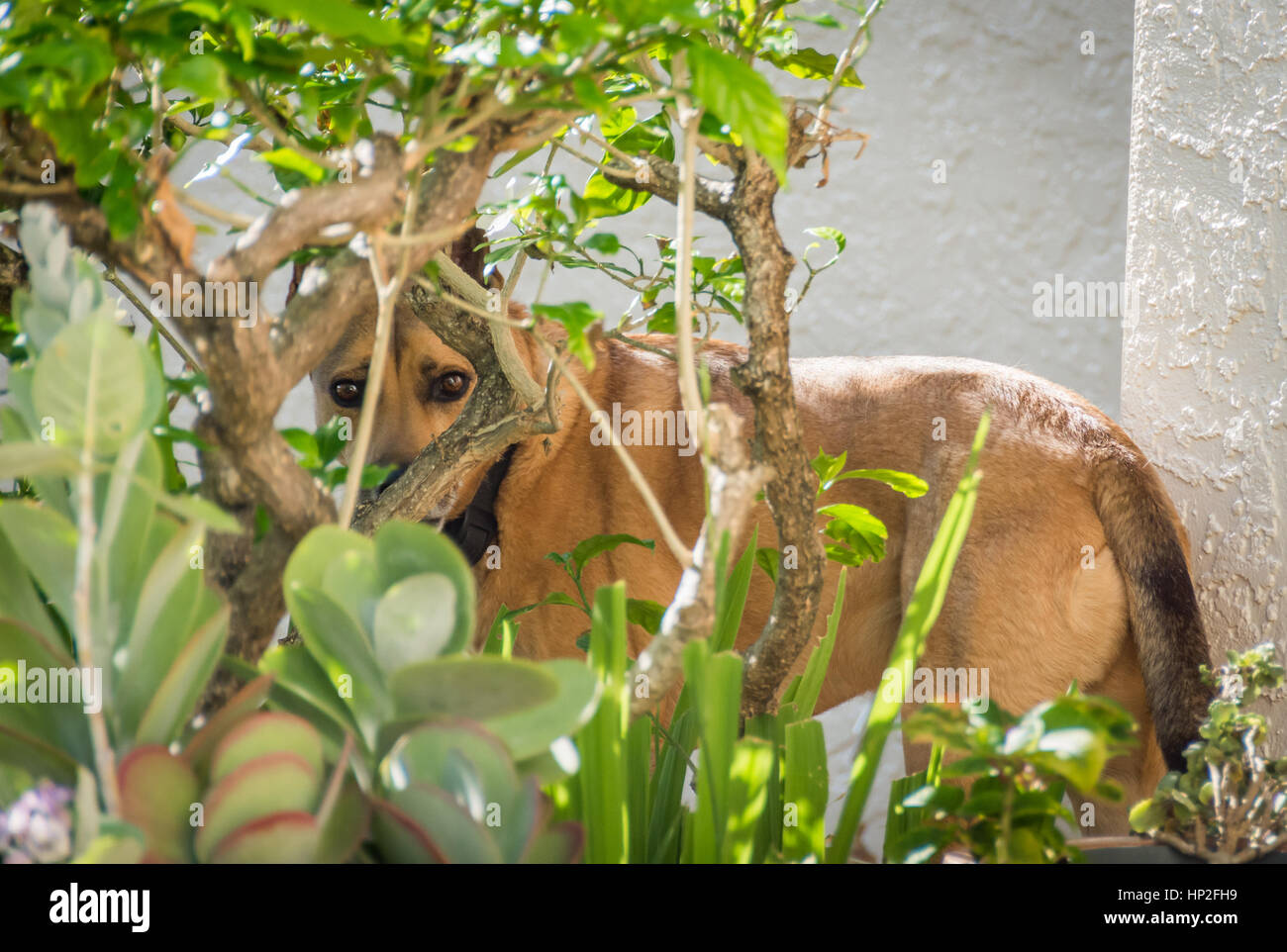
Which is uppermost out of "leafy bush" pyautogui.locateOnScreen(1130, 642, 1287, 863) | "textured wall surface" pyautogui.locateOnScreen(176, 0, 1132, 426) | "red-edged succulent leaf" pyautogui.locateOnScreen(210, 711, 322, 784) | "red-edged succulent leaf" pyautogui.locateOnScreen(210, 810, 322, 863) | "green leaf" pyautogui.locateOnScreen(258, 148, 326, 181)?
"textured wall surface" pyautogui.locateOnScreen(176, 0, 1132, 426)

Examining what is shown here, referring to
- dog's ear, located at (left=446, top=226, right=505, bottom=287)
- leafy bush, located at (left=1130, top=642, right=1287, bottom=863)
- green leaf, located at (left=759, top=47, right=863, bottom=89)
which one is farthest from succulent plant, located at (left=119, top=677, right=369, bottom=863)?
dog's ear, located at (left=446, top=226, right=505, bottom=287)

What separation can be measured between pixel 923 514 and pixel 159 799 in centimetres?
106

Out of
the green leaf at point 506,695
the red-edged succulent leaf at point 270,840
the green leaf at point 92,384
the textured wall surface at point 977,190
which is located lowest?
the red-edged succulent leaf at point 270,840

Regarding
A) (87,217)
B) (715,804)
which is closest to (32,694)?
(87,217)

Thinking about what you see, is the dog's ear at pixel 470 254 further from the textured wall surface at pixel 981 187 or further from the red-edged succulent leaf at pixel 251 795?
the textured wall surface at pixel 981 187

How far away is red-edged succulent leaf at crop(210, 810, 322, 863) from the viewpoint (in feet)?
1.30

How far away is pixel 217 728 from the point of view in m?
0.46

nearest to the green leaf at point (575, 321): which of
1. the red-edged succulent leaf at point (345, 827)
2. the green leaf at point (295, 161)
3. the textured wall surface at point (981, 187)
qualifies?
the green leaf at point (295, 161)

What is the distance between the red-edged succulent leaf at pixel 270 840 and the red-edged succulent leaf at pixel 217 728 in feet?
0.20

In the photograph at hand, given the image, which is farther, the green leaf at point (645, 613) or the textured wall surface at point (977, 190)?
the textured wall surface at point (977, 190)

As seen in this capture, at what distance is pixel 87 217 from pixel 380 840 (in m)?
0.32

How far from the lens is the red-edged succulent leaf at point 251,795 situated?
40cm

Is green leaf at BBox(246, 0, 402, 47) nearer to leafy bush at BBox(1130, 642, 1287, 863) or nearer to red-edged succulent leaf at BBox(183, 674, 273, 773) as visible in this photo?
red-edged succulent leaf at BBox(183, 674, 273, 773)

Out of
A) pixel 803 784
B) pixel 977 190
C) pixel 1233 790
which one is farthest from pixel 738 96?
pixel 977 190
